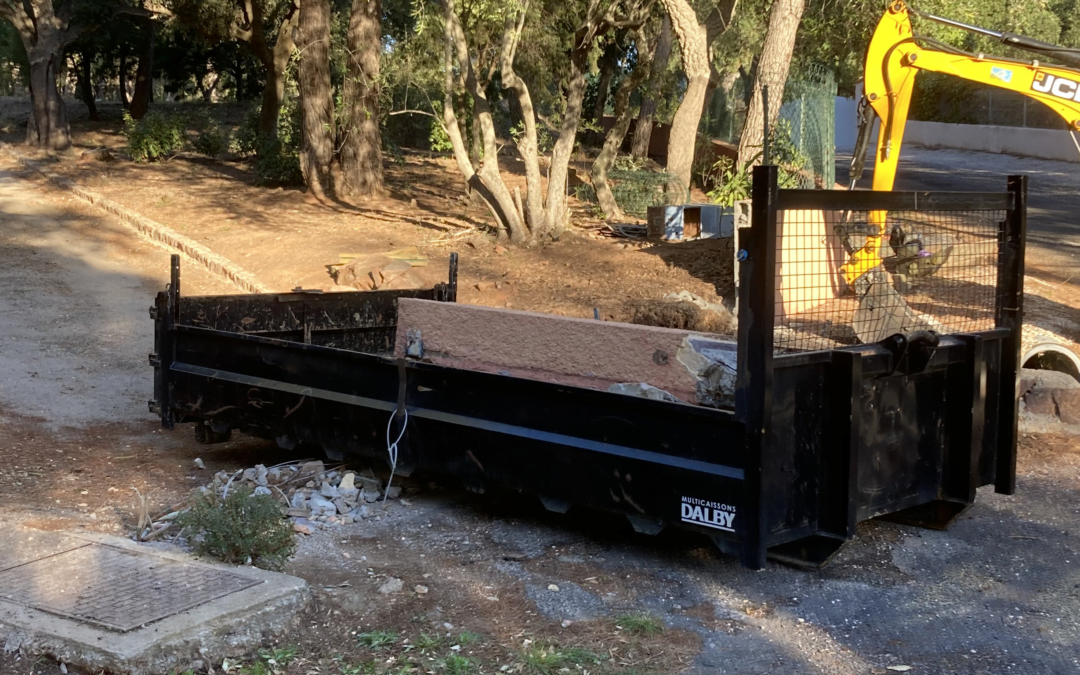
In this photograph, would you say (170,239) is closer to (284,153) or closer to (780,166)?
(284,153)

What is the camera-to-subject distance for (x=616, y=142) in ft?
60.5

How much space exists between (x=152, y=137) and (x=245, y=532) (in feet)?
75.5

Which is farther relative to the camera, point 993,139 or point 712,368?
point 993,139

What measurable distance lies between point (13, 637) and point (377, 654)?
54.0 inches

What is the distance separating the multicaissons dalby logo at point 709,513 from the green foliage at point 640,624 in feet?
1.53

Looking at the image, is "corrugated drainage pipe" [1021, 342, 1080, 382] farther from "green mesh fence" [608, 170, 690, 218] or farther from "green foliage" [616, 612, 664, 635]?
"green mesh fence" [608, 170, 690, 218]

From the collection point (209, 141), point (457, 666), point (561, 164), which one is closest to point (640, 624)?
point (457, 666)

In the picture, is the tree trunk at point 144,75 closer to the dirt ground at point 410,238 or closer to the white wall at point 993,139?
the dirt ground at point 410,238

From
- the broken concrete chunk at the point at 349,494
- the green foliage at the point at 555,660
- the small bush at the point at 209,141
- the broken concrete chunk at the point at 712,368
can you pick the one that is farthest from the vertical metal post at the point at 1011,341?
the small bush at the point at 209,141

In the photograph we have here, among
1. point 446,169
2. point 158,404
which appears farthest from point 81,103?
point 158,404

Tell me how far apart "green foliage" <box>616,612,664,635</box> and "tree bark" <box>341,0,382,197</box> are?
15.8m

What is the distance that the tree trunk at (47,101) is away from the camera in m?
26.7

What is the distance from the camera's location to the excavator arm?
8992mm

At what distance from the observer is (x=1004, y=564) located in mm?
5277
